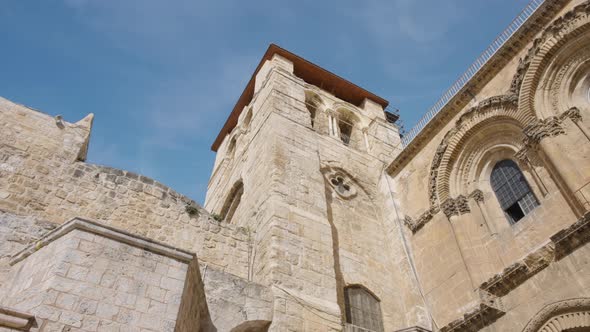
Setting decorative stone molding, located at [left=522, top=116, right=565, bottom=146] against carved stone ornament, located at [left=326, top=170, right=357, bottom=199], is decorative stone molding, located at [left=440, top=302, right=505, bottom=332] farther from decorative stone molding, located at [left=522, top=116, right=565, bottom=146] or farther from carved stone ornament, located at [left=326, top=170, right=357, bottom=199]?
carved stone ornament, located at [left=326, top=170, right=357, bottom=199]

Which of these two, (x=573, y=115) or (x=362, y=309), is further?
(x=362, y=309)

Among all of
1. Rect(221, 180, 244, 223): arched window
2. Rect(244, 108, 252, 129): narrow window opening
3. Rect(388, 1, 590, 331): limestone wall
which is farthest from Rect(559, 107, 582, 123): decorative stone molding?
Rect(244, 108, 252, 129): narrow window opening

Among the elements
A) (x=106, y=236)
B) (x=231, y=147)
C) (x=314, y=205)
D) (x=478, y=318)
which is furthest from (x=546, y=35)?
(x=231, y=147)

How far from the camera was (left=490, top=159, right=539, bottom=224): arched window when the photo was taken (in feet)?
28.1

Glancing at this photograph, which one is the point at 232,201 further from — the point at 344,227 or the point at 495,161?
the point at 495,161

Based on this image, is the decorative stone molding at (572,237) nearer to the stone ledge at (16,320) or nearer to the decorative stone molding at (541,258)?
the decorative stone molding at (541,258)

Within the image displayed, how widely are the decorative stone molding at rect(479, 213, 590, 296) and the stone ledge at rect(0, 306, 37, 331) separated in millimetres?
7001

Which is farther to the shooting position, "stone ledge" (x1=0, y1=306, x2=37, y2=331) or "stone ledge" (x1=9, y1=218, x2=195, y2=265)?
"stone ledge" (x1=9, y1=218, x2=195, y2=265)

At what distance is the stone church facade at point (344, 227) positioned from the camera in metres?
5.43

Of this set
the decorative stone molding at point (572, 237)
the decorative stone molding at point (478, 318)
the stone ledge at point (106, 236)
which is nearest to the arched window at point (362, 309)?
the decorative stone molding at point (478, 318)

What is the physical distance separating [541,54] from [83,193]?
9.18m

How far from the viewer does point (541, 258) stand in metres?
7.21

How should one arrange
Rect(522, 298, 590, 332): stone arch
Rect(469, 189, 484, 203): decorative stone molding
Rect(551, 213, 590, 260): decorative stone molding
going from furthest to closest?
Rect(469, 189, 484, 203): decorative stone molding, Rect(551, 213, 590, 260): decorative stone molding, Rect(522, 298, 590, 332): stone arch

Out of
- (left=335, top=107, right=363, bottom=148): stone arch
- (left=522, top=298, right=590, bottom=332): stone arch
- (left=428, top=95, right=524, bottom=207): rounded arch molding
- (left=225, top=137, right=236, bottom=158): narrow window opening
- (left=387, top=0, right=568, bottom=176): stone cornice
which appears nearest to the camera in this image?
(left=522, top=298, right=590, bottom=332): stone arch
